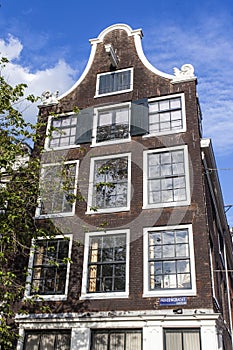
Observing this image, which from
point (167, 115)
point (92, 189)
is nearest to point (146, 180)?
point (92, 189)

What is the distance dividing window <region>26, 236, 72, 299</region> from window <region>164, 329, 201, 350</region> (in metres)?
4.27

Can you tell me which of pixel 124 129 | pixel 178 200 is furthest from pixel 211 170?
pixel 124 129

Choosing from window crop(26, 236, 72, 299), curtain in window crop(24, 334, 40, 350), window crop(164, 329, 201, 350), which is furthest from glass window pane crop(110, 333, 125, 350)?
curtain in window crop(24, 334, 40, 350)

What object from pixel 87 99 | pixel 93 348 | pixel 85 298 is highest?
pixel 87 99

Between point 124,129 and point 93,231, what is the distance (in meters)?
4.98

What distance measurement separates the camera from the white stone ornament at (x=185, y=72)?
17.7m

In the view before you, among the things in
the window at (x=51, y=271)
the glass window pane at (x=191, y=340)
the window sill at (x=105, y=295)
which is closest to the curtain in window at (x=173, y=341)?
the glass window pane at (x=191, y=340)

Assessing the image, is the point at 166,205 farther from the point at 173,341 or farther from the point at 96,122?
the point at 96,122

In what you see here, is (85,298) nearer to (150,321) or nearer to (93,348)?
(93,348)

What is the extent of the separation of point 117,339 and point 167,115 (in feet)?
31.2

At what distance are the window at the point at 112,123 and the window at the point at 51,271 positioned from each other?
5.01 meters

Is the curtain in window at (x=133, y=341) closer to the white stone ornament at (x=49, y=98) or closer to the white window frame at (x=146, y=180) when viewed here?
the white window frame at (x=146, y=180)

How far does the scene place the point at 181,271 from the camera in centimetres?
1402

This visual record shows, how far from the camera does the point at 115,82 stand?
1903 cm
